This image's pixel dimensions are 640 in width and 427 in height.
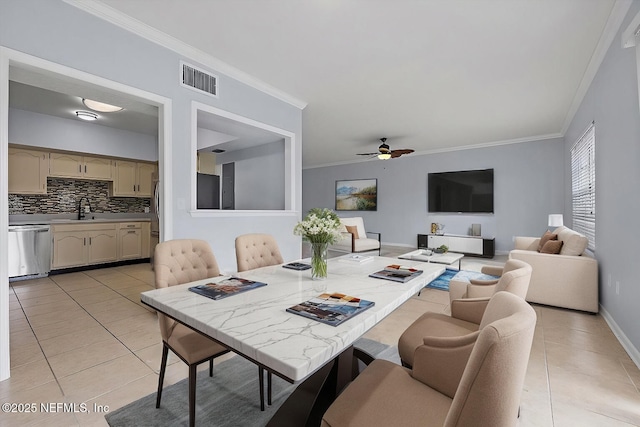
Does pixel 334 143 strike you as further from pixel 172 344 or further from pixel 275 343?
pixel 275 343

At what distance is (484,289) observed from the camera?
2193mm

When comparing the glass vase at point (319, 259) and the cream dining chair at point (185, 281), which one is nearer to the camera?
the cream dining chair at point (185, 281)

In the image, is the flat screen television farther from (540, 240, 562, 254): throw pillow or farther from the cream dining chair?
the cream dining chair

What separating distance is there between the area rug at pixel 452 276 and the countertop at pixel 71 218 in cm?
551

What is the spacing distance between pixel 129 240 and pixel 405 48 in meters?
5.71

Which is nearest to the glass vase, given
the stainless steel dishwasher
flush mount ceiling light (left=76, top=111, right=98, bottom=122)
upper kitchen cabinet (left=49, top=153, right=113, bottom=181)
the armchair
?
the armchair

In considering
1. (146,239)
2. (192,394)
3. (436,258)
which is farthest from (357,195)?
(192,394)

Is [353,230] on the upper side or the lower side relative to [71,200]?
lower

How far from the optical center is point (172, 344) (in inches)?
60.7

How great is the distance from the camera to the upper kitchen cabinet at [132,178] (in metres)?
5.75

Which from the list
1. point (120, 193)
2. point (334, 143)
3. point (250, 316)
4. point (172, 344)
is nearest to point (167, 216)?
point (172, 344)

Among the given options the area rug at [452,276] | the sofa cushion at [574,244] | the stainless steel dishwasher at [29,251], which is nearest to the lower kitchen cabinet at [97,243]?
the stainless steel dishwasher at [29,251]

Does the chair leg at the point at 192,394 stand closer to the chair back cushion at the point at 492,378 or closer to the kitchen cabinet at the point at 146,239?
the chair back cushion at the point at 492,378

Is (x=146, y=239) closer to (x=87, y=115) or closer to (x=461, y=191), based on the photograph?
(x=87, y=115)
